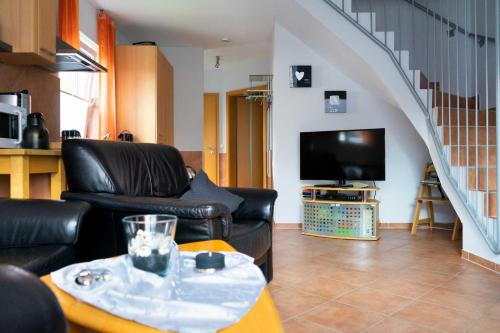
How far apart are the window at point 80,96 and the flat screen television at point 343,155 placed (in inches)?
91.0

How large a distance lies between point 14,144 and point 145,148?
77cm

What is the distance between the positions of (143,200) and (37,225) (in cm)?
45

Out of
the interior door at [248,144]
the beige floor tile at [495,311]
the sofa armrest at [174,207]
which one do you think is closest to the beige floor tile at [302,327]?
the sofa armrest at [174,207]

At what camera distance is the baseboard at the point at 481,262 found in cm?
291

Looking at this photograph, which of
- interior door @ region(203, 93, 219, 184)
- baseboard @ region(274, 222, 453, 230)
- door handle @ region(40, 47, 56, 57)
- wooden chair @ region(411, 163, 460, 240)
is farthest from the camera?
interior door @ region(203, 93, 219, 184)

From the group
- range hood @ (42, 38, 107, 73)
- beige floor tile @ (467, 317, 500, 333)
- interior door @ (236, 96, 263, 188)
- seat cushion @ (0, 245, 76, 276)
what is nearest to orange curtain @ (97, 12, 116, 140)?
range hood @ (42, 38, 107, 73)

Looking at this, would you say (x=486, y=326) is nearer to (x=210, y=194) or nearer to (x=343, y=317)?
(x=343, y=317)

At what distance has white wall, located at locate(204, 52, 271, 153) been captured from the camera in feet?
23.3

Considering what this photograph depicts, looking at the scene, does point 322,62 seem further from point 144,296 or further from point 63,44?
point 144,296

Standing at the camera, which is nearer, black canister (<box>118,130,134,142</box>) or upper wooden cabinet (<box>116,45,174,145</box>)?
black canister (<box>118,130,134,142</box>)

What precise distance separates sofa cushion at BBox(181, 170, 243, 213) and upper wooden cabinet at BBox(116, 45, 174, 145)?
2.44 metres

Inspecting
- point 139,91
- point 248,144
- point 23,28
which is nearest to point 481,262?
point 23,28

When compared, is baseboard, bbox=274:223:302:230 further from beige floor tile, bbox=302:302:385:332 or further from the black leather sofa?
beige floor tile, bbox=302:302:385:332

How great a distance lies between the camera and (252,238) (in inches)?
83.7
